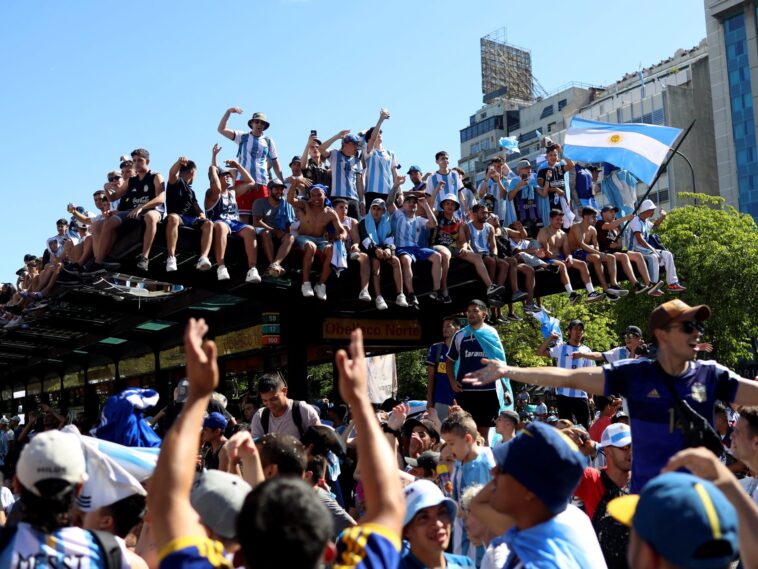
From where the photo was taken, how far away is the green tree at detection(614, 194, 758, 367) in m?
35.7

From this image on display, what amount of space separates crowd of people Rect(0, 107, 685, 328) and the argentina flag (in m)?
0.54

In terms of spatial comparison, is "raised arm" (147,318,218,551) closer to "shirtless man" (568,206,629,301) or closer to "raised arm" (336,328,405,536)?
"raised arm" (336,328,405,536)

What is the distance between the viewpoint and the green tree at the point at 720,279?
35.7 m

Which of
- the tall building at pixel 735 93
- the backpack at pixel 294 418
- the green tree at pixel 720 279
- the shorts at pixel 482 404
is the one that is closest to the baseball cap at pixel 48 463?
the backpack at pixel 294 418

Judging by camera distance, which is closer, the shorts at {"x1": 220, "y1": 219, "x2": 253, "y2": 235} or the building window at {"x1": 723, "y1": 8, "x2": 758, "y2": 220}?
the shorts at {"x1": 220, "y1": 219, "x2": 253, "y2": 235}

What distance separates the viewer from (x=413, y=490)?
13.6 feet

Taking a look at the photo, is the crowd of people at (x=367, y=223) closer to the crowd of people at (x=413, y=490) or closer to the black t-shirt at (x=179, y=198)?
the black t-shirt at (x=179, y=198)

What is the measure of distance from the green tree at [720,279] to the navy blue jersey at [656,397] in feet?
106

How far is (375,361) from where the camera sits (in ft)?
66.2

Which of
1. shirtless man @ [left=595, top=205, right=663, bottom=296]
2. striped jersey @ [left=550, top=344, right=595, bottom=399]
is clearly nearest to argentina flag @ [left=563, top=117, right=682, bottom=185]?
shirtless man @ [left=595, top=205, right=663, bottom=296]

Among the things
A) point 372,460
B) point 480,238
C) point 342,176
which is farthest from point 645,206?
point 372,460

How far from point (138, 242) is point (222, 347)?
8.23 meters

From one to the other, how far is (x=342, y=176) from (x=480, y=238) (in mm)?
2643

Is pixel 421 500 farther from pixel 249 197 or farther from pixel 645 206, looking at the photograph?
pixel 645 206
